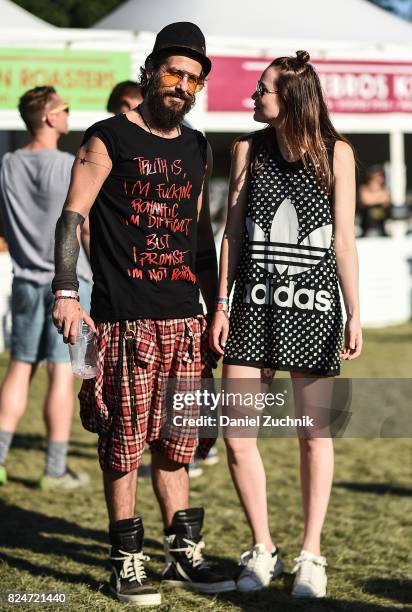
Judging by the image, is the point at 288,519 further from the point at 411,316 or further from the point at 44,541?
the point at 411,316

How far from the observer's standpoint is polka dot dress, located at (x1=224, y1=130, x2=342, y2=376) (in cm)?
365

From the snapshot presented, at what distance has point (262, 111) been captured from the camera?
12.0ft

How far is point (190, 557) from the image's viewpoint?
12.7 ft

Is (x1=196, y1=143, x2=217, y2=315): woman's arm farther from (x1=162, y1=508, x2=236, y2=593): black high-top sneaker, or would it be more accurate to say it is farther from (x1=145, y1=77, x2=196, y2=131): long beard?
(x1=162, y1=508, x2=236, y2=593): black high-top sneaker

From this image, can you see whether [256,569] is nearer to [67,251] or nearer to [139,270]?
[139,270]

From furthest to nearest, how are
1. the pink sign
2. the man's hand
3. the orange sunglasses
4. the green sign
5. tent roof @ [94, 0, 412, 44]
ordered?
tent roof @ [94, 0, 412, 44], the pink sign, the green sign, the orange sunglasses, the man's hand

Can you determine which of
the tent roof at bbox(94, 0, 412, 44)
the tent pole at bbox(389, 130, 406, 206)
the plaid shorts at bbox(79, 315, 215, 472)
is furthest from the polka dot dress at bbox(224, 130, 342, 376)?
the tent pole at bbox(389, 130, 406, 206)

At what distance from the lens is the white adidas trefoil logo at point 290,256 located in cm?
365

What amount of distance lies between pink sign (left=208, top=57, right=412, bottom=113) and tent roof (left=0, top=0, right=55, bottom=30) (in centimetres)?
210

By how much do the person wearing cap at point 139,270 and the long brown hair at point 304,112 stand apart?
0.95 feet

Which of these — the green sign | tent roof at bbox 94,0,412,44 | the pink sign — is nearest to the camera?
the green sign

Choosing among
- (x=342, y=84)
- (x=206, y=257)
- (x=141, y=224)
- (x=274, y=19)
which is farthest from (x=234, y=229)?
(x=274, y=19)

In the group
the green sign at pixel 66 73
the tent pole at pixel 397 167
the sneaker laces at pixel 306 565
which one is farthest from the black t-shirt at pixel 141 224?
the tent pole at pixel 397 167

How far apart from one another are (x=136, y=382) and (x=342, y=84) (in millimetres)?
10007
